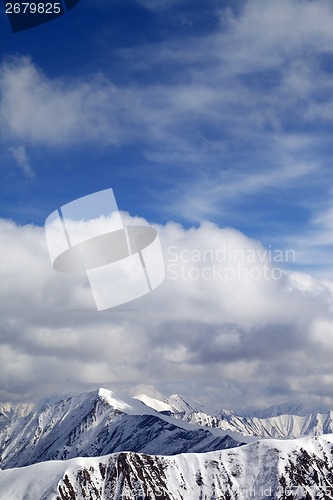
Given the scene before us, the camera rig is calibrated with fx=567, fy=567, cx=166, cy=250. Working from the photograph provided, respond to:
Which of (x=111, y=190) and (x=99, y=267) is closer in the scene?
(x=111, y=190)

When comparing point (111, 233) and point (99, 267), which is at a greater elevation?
point (111, 233)

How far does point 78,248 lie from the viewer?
70.0 metres

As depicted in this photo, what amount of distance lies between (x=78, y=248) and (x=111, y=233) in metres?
4.46

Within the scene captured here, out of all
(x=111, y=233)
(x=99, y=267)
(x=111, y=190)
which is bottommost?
(x=99, y=267)

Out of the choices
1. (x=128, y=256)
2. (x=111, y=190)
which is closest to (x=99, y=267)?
(x=128, y=256)

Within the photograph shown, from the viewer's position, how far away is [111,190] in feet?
220

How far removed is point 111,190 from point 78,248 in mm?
8674

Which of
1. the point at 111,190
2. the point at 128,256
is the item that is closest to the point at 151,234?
the point at 128,256

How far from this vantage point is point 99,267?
240ft

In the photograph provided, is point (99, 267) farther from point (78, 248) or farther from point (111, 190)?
point (111, 190)

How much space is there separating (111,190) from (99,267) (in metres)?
11.4

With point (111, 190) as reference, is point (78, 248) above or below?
below

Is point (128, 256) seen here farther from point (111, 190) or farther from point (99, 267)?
point (111, 190)

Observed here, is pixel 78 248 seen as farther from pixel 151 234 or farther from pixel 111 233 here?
pixel 151 234
